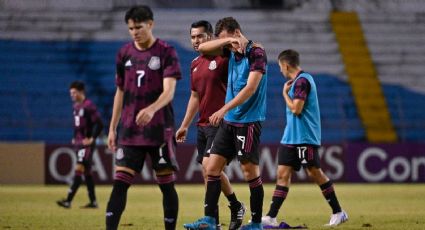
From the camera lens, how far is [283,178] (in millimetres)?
11016

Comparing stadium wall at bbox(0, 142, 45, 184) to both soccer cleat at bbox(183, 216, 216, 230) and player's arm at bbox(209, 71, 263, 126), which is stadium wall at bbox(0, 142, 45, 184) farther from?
player's arm at bbox(209, 71, 263, 126)

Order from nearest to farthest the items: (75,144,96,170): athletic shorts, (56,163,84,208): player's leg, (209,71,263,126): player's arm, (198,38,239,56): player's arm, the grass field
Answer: (209,71,263,126): player's arm
(198,38,239,56): player's arm
the grass field
(56,163,84,208): player's leg
(75,144,96,170): athletic shorts

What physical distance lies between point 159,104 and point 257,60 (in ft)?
4.76

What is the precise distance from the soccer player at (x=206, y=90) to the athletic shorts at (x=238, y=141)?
0.43 metres

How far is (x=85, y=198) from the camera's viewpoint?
17703 mm

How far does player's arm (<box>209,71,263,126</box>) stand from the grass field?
2537mm

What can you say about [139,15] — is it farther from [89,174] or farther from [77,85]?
[89,174]

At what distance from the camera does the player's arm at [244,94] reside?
852 cm

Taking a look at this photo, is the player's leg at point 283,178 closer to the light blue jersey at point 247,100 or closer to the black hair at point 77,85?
the light blue jersey at point 247,100

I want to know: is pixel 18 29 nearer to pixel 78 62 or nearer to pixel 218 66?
pixel 78 62

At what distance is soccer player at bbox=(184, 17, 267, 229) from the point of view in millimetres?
8906

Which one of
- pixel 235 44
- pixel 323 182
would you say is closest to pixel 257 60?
→ pixel 235 44

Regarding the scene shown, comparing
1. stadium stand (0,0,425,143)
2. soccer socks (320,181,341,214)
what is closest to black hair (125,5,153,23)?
soccer socks (320,181,341,214)

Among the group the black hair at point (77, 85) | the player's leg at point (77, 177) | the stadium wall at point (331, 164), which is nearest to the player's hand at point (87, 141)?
the player's leg at point (77, 177)
